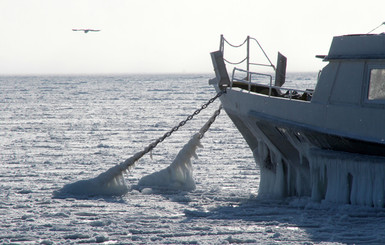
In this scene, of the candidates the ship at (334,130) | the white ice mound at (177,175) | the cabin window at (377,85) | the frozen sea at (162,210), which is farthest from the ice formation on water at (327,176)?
the white ice mound at (177,175)

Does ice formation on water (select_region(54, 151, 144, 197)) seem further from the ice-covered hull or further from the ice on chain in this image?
the ice-covered hull

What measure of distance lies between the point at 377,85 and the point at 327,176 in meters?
1.95

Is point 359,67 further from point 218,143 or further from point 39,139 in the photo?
point 39,139

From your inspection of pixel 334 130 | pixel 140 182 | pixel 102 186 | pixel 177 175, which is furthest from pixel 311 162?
pixel 102 186

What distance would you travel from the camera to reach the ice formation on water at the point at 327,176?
37.9 feet

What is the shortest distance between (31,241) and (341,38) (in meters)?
6.74

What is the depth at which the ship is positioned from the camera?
37.9 ft

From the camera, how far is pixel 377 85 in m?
11.6

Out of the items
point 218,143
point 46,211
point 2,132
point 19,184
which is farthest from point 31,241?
point 2,132

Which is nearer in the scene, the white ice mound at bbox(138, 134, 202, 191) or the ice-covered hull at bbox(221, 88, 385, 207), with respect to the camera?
the ice-covered hull at bbox(221, 88, 385, 207)

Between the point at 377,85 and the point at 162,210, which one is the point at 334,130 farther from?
the point at 162,210

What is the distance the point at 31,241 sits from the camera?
10102 millimetres

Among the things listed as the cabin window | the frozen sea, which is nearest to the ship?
the cabin window

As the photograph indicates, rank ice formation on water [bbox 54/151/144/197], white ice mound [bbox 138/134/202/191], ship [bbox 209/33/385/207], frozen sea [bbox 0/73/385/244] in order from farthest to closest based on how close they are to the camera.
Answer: white ice mound [bbox 138/134/202/191]
ice formation on water [bbox 54/151/144/197]
ship [bbox 209/33/385/207]
frozen sea [bbox 0/73/385/244]
